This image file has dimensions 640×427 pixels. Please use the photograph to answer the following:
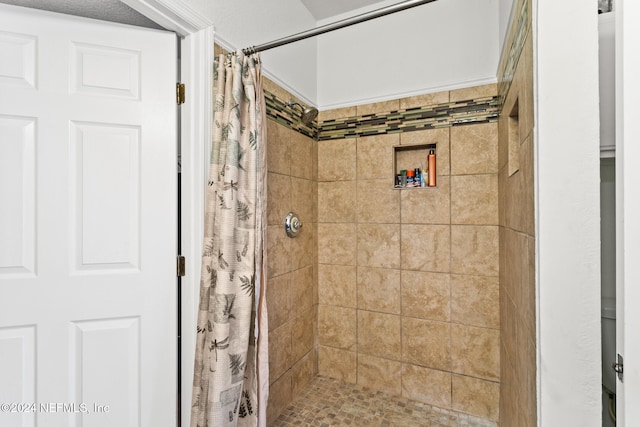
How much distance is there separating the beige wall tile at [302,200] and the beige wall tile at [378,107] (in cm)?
63

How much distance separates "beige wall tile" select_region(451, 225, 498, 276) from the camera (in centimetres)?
169

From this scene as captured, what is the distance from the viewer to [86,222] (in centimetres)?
109

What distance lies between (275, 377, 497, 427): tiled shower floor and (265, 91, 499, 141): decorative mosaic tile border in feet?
5.84

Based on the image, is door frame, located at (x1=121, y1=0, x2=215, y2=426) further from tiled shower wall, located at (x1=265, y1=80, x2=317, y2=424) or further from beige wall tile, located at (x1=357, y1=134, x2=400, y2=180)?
beige wall tile, located at (x1=357, y1=134, x2=400, y2=180)

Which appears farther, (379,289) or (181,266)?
(379,289)

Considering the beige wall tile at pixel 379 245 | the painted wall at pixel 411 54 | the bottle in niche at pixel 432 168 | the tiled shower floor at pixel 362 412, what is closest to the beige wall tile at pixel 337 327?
the tiled shower floor at pixel 362 412

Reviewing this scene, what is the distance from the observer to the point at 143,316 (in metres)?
1.16

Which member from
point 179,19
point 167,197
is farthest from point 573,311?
point 179,19

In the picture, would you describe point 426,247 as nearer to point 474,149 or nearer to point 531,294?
point 474,149

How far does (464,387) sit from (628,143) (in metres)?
1.64

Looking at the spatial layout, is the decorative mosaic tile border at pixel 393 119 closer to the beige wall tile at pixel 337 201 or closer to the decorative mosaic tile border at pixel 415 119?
the decorative mosaic tile border at pixel 415 119

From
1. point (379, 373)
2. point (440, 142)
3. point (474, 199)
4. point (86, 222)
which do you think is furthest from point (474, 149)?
point (86, 222)

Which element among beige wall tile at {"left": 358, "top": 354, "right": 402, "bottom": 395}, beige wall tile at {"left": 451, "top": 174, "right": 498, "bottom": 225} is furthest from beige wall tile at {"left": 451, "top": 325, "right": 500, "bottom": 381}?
beige wall tile at {"left": 451, "top": 174, "right": 498, "bottom": 225}

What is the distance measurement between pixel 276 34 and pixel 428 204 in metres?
1.43
